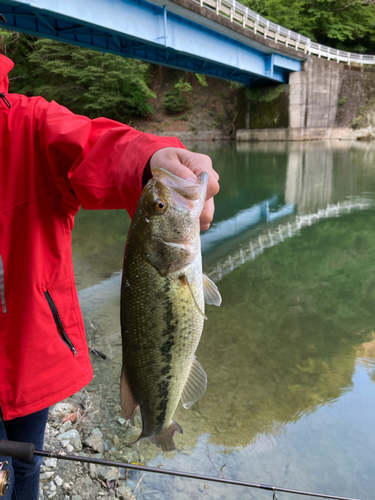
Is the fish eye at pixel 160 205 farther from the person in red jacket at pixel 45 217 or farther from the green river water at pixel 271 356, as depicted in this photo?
the green river water at pixel 271 356

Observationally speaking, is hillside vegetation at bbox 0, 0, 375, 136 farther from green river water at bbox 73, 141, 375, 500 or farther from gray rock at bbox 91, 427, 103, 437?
gray rock at bbox 91, 427, 103, 437

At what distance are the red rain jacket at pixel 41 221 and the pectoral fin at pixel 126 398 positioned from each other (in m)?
0.35

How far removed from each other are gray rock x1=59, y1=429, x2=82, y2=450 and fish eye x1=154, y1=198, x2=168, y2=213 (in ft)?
7.33

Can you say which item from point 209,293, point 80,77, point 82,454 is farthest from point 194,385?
point 80,77

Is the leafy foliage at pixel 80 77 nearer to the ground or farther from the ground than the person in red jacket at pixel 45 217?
farther from the ground

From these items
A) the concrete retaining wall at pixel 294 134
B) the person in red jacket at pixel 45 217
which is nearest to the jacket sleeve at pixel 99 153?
the person in red jacket at pixel 45 217

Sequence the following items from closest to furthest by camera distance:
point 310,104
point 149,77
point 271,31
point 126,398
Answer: point 126,398
point 271,31
point 310,104
point 149,77

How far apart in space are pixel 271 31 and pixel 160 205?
2955cm

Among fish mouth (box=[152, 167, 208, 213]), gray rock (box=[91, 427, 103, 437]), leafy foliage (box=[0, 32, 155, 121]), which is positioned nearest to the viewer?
fish mouth (box=[152, 167, 208, 213])

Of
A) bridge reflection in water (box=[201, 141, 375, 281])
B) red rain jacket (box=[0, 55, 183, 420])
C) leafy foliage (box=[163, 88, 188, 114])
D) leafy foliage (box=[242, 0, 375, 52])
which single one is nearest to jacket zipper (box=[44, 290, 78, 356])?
red rain jacket (box=[0, 55, 183, 420])

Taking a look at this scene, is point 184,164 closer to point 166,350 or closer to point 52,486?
point 166,350

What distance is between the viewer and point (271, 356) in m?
4.23

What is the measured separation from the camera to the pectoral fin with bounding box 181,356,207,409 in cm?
165

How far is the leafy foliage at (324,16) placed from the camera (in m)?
32.1
